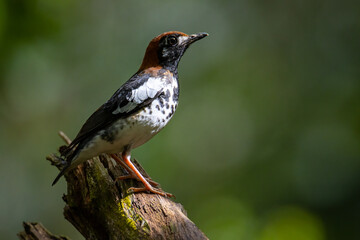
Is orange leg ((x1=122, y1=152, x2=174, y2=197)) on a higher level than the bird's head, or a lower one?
lower

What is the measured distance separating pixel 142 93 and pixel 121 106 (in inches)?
11.7

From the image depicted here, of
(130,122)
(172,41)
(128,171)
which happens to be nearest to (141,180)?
(128,171)

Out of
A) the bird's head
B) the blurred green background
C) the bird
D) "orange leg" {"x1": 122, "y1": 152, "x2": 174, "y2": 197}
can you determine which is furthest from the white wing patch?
the blurred green background

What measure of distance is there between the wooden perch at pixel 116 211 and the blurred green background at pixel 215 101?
3.65 m

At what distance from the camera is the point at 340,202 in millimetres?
7723

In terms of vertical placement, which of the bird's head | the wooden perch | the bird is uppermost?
the bird's head

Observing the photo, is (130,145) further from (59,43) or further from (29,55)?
(59,43)

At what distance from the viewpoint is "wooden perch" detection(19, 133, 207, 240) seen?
428cm

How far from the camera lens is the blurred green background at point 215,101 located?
8.59 meters

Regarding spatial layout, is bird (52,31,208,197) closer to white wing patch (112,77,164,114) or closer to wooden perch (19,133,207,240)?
white wing patch (112,77,164,114)

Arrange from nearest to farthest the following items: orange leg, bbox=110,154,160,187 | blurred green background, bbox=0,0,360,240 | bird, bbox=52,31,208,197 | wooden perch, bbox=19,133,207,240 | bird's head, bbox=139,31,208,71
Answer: wooden perch, bbox=19,133,207,240, bird, bbox=52,31,208,197, orange leg, bbox=110,154,160,187, bird's head, bbox=139,31,208,71, blurred green background, bbox=0,0,360,240

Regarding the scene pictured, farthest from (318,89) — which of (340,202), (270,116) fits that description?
(340,202)

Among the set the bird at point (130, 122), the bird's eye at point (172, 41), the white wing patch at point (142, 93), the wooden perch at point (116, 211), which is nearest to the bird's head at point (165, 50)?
the bird's eye at point (172, 41)

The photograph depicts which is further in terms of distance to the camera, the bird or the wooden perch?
the bird
